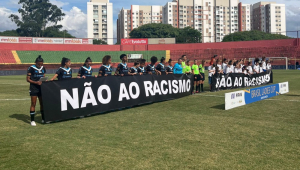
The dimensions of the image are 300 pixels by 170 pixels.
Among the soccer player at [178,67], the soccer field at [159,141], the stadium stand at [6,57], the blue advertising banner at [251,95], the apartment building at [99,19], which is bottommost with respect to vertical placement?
the soccer field at [159,141]

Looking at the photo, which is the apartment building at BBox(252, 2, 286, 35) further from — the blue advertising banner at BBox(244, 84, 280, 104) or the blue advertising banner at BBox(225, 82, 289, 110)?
the blue advertising banner at BBox(244, 84, 280, 104)

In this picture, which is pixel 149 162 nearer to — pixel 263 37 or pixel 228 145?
pixel 228 145

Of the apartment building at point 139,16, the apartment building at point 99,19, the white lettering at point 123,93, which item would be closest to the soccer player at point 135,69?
the white lettering at point 123,93

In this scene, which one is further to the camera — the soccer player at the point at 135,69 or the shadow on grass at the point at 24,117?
the soccer player at the point at 135,69

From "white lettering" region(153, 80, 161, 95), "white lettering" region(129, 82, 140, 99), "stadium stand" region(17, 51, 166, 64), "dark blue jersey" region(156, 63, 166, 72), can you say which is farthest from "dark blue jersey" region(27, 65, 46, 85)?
"stadium stand" region(17, 51, 166, 64)

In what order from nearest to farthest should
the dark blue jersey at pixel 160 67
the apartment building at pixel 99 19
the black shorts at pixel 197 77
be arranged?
the dark blue jersey at pixel 160 67
the black shorts at pixel 197 77
the apartment building at pixel 99 19

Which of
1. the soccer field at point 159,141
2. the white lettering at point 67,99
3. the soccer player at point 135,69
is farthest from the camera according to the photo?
the soccer player at point 135,69

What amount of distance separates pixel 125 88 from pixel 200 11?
12937 centimetres

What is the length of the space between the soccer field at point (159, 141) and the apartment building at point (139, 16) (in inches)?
5484

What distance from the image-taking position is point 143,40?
2625 inches

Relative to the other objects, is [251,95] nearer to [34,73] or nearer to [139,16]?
[34,73]

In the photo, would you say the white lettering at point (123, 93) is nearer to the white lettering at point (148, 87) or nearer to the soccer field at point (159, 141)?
the soccer field at point (159, 141)

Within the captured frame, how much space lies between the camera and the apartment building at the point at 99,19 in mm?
121688

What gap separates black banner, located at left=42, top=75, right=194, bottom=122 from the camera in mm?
7832
